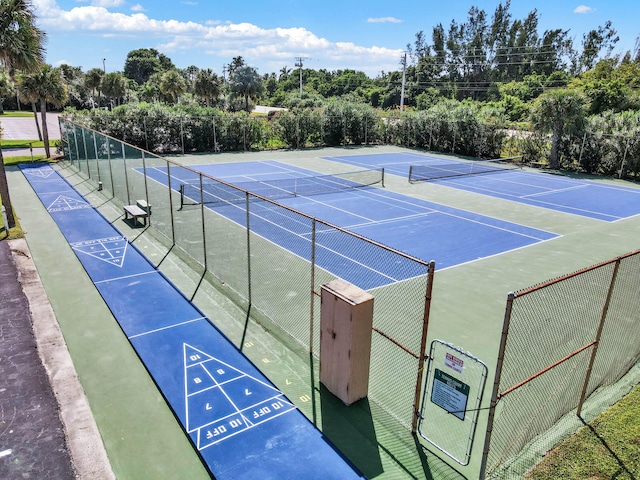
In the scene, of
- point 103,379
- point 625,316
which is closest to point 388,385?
point 103,379

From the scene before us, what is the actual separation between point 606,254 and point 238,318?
41.8ft

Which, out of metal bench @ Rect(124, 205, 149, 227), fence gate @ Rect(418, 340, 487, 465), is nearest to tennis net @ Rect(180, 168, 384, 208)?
metal bench @ Rect(124, 205, 149, 227)

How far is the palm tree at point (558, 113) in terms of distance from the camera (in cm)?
3088

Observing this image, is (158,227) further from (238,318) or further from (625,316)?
(625,316)

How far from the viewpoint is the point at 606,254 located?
1564 cm

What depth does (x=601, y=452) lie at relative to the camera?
21.1 feet

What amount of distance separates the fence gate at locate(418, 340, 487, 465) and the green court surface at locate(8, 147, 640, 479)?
197 millimetres

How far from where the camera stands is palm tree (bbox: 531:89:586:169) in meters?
30.9

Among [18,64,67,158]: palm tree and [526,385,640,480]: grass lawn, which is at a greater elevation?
[18,64,67,158]: palm tree

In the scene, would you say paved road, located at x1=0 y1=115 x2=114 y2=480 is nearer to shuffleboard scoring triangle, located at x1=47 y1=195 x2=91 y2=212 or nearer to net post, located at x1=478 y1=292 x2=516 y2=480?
net post, located at x1=478 y1=292 x2=516 y2=480

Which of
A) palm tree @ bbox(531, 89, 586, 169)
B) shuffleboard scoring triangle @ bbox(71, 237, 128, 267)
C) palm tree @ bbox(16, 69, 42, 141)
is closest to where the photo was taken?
shuffleboard scoring triangle @ bbox(71, 237, 128, 267)

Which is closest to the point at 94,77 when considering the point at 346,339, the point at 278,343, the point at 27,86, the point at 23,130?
the point at 23,130

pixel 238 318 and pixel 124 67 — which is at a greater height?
pixel 124 67

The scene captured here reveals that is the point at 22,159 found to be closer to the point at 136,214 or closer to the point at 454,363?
the point at 136,214
